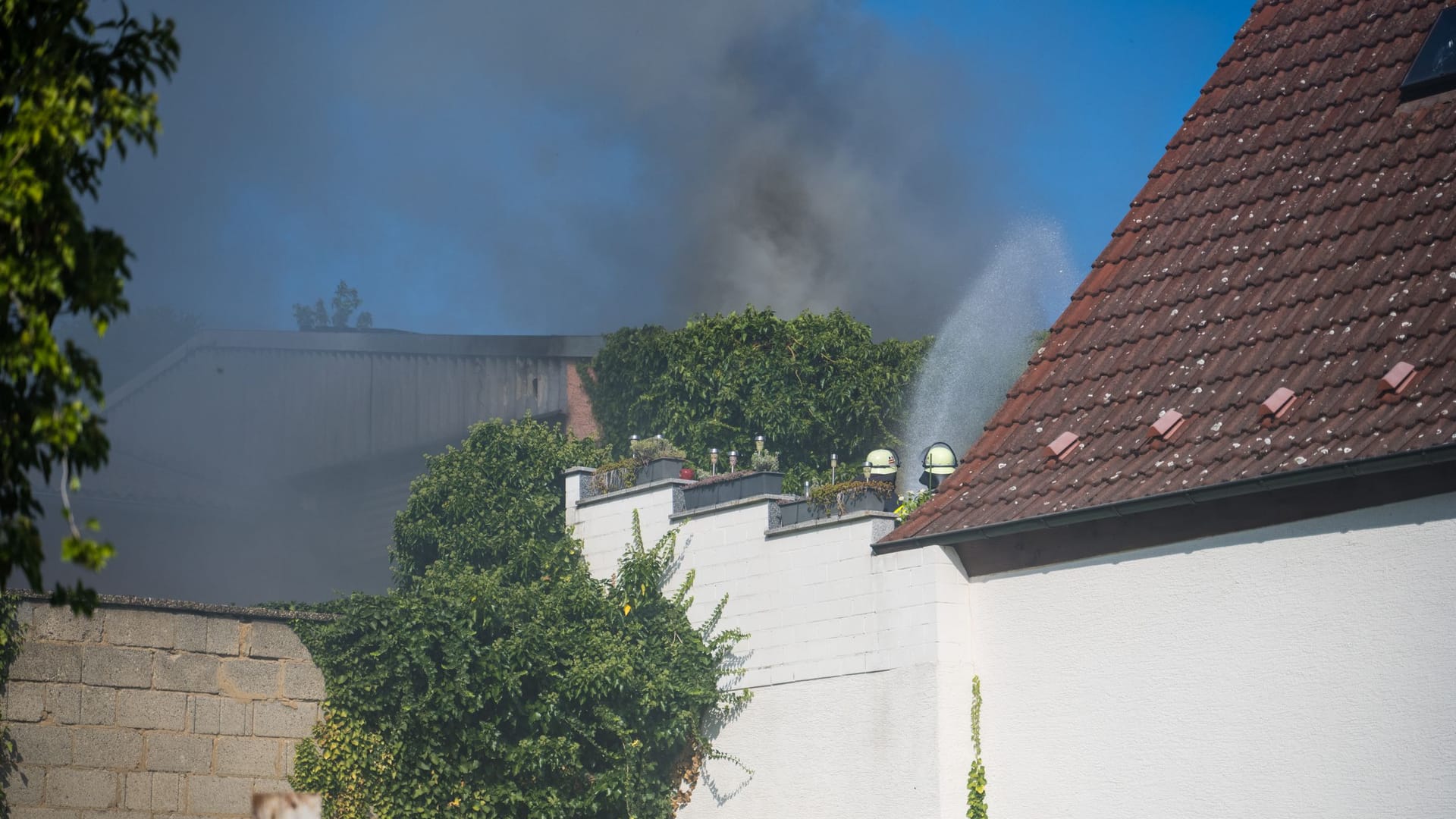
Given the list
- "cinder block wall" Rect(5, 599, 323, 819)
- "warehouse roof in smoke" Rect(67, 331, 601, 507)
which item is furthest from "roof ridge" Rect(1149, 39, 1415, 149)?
"warehouse roof in smoke" Rect(67, 331, 601, 507)

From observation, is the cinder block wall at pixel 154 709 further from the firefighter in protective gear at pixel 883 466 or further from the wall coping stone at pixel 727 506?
the firefighter in protective gear at pixel 883 466

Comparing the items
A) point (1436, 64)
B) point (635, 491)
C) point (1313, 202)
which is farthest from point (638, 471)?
point (1436, 64)

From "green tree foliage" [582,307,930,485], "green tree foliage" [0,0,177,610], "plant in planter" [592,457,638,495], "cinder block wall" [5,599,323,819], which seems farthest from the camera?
"green tree foliage" [582,307,930,485]

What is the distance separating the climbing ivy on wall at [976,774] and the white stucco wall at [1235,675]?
10 cm

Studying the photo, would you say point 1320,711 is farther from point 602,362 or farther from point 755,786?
point 602,362

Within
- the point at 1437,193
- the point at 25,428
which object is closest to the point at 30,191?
the point at 25,428

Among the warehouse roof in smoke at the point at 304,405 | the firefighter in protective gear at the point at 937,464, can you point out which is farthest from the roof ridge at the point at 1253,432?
the warehouse roof in smoke at the point at 304,405

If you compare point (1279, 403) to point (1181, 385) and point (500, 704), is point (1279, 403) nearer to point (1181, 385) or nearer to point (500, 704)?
point (1181, 385)

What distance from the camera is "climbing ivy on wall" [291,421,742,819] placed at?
1675 cm

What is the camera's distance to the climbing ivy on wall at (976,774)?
51.5ft

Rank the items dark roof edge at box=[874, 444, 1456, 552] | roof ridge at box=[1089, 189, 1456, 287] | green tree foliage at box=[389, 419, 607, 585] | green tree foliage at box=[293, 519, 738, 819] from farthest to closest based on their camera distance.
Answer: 1. green tree foliage at box=[389, 419, 607, 585]
2. green tree foliage at box=[293, 519, 738, 819]
3. roof ridge at box=[1089, 189, 1456, 287]
4. dark roof edge at box=[874, 444, 1456, 552]

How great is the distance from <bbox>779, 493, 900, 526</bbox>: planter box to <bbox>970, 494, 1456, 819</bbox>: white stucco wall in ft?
5.61

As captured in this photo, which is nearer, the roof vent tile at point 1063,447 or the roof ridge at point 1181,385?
the roof ridge at point 1181,385

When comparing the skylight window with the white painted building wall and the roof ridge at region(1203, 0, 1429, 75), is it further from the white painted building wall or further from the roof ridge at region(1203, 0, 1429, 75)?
the white painted building wall
